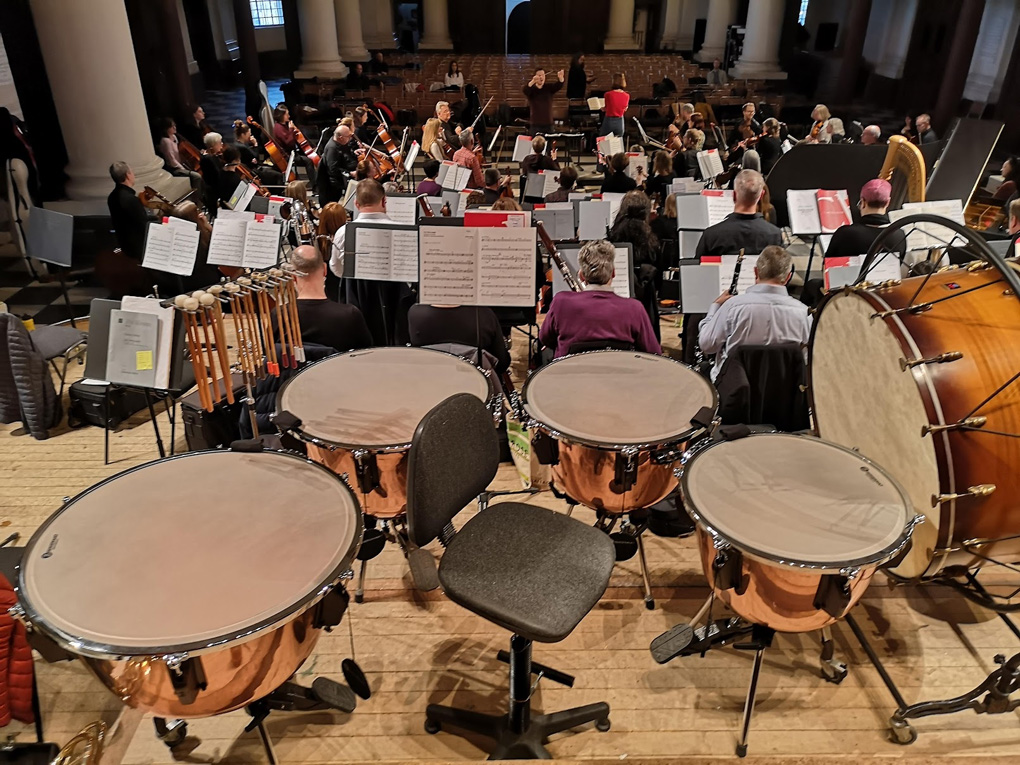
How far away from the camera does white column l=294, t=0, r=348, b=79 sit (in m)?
16.7

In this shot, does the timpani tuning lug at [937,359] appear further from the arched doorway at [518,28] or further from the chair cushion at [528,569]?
the arched doorway at [518,28]

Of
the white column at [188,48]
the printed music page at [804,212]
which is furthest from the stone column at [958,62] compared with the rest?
the white column at [188,48]

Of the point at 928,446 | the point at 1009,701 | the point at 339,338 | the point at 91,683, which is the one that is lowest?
the point at 91,683

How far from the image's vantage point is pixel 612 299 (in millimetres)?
3777

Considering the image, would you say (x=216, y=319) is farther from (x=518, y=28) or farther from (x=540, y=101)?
(x=518, y=28)

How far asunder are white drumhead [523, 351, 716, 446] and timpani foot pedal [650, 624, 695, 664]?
74cm

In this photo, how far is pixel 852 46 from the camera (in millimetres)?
15617

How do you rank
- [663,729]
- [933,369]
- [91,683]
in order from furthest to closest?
[91,683] → [663,729] → [933,369]

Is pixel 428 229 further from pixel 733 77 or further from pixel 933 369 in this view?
pixel 733 77

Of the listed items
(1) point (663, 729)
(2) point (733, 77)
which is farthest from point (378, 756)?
(2) point (733, 77)

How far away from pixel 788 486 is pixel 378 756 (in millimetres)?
1678

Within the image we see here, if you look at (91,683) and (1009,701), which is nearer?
(1009,701)

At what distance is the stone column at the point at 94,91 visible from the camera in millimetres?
7051

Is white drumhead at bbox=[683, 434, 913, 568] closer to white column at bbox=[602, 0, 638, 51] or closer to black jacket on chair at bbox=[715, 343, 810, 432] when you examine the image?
black jacket on chair at bbox=[715, 343, 810, 432]
